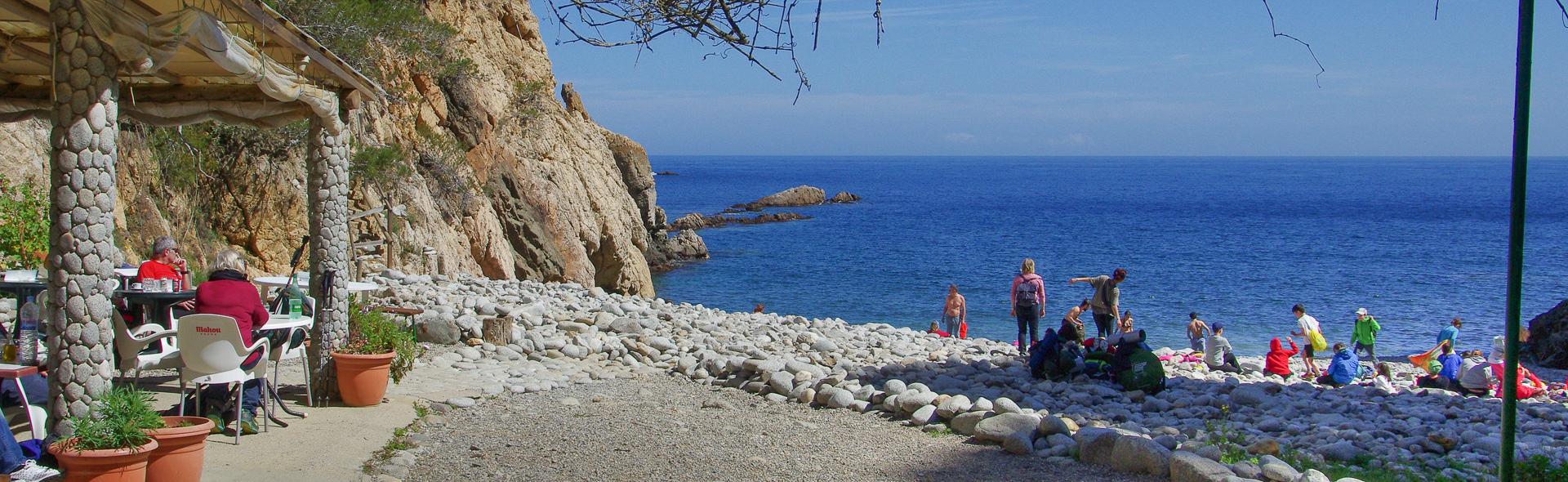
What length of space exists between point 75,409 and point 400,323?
5.74 m

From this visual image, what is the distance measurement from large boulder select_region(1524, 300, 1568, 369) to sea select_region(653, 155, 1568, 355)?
4526mm

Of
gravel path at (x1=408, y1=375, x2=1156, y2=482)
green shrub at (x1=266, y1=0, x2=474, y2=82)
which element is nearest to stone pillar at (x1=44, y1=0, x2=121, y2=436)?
gravel path at (x1=408, y1=375, x2=1156, y2=482)

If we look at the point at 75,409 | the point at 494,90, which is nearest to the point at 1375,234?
the point at 494,90

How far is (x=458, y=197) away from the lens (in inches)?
893

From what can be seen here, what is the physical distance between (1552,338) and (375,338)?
22.2 meters

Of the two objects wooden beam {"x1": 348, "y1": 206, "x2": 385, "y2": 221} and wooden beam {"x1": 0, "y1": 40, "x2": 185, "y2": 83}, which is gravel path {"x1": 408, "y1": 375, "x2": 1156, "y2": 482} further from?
wooden beam {"x1": 348, "y1": 206, "x2": 385, "y2": 221}

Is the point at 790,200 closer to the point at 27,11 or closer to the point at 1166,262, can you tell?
the point at 1166,262

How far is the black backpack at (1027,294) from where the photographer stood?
13.0m

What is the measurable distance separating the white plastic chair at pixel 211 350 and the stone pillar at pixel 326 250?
60.6 inches

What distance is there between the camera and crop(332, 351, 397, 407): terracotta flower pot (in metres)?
7.23

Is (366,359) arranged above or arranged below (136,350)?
below

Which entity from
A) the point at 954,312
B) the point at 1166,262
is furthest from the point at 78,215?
the point at 1166,262

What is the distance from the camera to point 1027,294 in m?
13.0

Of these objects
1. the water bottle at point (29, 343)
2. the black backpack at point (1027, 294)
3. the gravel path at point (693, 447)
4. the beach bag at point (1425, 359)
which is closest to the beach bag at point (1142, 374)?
the black backpack at point (1027, 294)
